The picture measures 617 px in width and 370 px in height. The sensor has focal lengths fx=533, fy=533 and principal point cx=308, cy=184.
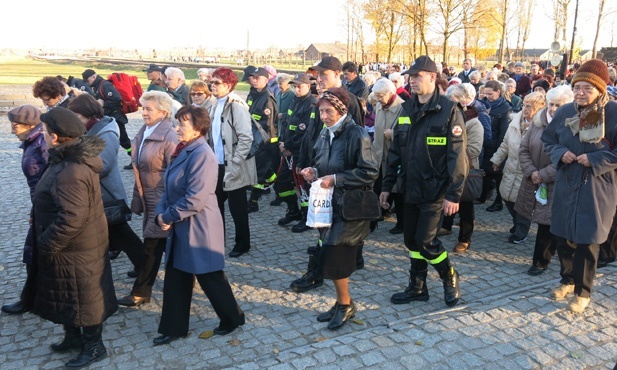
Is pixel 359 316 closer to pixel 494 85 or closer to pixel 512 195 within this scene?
pixel 512 195

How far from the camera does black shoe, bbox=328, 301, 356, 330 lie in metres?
4.45

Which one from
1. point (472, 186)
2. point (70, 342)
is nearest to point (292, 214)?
point (472, 186)

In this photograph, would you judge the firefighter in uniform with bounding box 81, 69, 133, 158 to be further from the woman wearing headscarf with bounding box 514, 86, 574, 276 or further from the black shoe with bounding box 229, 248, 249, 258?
the woman wearing headscarf with bounding box 514, 86, 574, 276

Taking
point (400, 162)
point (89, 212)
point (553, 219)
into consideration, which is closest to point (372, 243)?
point (400, 162)

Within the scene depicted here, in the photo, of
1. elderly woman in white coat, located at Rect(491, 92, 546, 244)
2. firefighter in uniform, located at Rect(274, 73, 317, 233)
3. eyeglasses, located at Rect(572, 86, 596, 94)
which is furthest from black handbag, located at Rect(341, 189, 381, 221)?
elderly woman in white coat, located at Rect(491, 92, 546, 244)

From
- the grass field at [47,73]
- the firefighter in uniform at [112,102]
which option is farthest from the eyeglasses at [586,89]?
the grass field at [47,73]

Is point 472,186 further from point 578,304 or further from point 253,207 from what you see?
point 253,207

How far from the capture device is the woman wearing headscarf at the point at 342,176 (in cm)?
429

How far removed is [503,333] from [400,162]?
5.68ft

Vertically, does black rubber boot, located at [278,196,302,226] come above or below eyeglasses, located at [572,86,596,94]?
below

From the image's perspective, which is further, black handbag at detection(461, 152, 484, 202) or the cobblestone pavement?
black handbag at detection(461, 152, 484, 202)

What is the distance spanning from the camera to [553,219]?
4812 mm

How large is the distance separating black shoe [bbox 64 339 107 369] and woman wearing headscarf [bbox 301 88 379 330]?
1801 mm

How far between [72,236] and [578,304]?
409 centimetres
